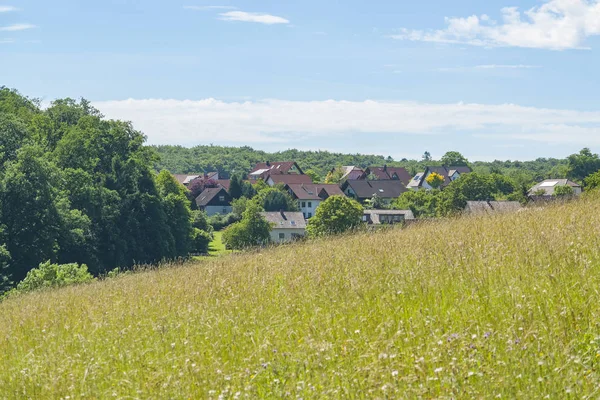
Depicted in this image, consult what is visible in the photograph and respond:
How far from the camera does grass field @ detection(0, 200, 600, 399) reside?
5.05 metres

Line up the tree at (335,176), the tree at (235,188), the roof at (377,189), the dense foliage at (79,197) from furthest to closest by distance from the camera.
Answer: the tree at (335,176) → the roof at (377,189) → the tree at (235,188) → the dense foliage at (79,197)

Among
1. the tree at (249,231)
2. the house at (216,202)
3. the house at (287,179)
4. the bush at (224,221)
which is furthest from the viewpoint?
the house at (287,179)

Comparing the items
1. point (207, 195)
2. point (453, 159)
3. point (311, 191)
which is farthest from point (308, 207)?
point (453, 159)

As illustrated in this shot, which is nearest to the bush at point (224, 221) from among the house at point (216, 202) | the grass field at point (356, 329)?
the house at point (216, 202)

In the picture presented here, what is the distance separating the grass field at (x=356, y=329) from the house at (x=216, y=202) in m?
110

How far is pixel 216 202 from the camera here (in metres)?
121

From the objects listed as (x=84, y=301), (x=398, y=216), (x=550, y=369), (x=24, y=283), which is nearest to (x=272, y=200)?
(x=398, y=216)

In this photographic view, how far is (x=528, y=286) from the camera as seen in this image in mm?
6672

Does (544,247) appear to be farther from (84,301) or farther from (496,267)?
(84,301)

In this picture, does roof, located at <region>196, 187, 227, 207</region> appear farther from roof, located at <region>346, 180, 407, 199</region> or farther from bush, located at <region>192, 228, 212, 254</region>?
bush, located at <region>192, 228, 212, 254</region>

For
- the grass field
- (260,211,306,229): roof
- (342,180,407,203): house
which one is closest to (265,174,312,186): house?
(342,180,407,203): house

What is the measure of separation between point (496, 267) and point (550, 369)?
2.83 m

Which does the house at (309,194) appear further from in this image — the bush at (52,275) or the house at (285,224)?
the bush at (52,275)

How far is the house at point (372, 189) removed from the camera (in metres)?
128
